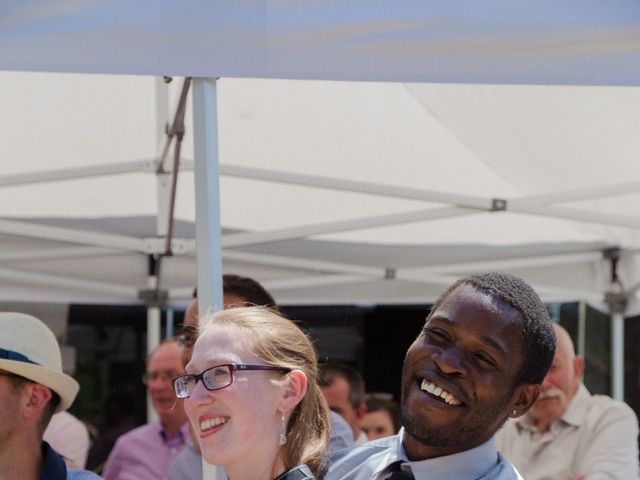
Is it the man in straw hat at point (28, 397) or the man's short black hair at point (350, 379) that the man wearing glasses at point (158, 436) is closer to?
the man's short black hair at point (350, 379)

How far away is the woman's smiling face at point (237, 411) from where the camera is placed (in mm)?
1807

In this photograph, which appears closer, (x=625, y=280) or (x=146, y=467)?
(x=146, y=467)

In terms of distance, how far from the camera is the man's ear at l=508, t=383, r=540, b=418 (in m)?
1.84

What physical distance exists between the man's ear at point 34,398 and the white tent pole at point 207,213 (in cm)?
54

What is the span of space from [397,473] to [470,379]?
0.21m

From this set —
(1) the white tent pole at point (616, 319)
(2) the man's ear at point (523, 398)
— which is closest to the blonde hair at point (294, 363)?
(2) the man's ear at point (523, 398)

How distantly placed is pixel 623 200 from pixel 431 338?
2.52 meters

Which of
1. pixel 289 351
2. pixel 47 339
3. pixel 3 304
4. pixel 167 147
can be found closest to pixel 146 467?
pixel 3 304

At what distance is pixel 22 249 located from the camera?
14.5ft

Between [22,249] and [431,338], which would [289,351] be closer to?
[431,338]

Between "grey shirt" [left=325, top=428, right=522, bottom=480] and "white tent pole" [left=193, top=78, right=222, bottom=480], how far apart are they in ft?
1.13

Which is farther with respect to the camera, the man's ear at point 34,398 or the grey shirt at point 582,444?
the grey shirt at point 582,444

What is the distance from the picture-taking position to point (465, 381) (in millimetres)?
1791

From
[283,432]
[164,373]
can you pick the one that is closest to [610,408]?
[164,373]
